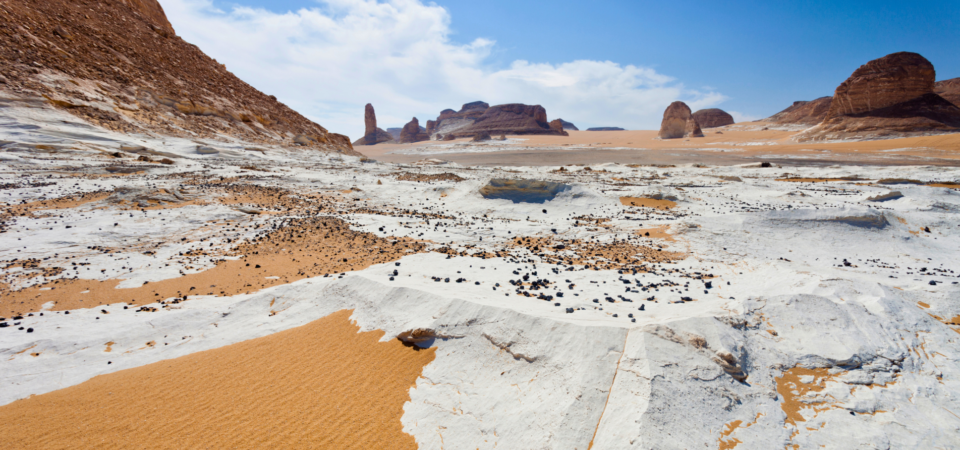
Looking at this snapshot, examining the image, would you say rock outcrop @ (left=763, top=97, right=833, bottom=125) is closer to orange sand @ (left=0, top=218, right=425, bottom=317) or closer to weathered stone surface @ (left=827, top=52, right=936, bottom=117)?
weathered stone surface @ (left=827, top=52, right=936, bottom=117)

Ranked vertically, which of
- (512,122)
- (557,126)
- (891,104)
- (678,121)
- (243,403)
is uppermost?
(512,122)

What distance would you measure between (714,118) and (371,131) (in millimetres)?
111020

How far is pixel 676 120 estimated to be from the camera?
7675cm

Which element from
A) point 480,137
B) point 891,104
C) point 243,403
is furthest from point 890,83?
point 243,403

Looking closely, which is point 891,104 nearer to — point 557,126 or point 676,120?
point 676,120

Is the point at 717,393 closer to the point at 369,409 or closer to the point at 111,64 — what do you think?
the point at 369,409

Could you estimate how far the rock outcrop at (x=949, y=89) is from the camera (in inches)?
2806

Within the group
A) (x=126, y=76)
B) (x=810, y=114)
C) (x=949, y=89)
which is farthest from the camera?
(x=810, y=114)

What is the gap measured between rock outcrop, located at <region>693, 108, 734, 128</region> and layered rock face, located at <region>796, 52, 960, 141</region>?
59.7m

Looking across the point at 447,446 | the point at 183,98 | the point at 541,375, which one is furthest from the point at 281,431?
the point at 183,98

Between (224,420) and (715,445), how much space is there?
3554 millimetres

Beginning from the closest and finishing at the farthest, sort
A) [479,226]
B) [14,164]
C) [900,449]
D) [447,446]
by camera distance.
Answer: [900,449] → [447,446] → [479,226] → [14,164]

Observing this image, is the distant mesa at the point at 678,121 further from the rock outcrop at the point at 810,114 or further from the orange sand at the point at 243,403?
the orange sand at the point at 243,403

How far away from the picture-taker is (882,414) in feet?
8.59
